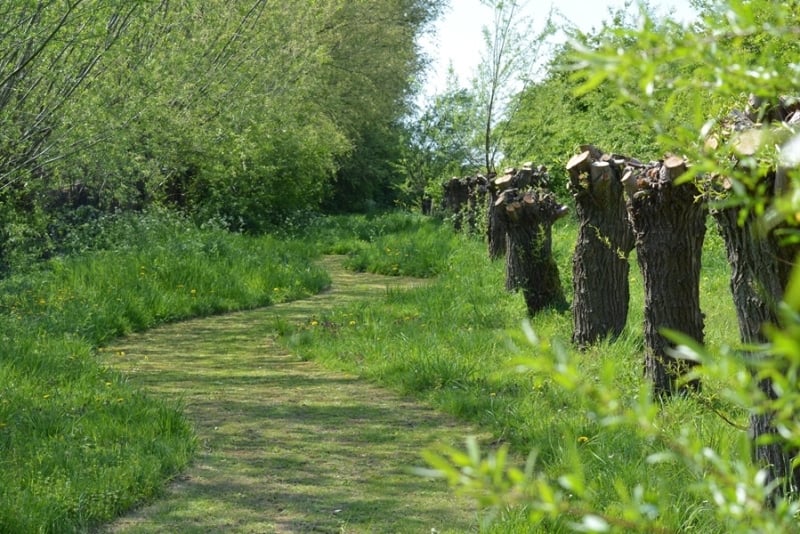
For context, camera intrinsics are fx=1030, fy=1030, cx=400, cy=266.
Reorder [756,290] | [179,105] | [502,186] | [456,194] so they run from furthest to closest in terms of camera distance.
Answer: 1. [456,194]
2. [502,186]
3. [179,105]
4. [756,290]

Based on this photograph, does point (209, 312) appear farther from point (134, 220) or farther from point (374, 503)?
point (374, 503)

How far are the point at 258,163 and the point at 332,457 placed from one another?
16421 mm

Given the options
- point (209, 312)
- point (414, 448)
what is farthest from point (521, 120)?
point (414, 448)

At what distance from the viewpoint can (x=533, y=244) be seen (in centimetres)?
1202

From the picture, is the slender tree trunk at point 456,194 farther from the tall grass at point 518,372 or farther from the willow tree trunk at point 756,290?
the willow tree trunk at point 756,290

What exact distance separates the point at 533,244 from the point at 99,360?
5.11 m

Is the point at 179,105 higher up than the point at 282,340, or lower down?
higher up

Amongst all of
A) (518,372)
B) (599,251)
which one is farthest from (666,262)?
(599,251)

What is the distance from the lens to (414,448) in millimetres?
6969

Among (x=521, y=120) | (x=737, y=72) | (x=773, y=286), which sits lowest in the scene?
(x=773, y=286)

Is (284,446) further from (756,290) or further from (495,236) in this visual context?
(495,236)

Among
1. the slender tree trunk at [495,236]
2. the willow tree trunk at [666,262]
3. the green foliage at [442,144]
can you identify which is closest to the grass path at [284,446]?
the willow tree trunk at [666,262]

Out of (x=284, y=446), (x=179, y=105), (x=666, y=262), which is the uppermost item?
(x=179, y=105)

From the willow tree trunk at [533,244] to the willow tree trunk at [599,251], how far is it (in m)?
1.75
